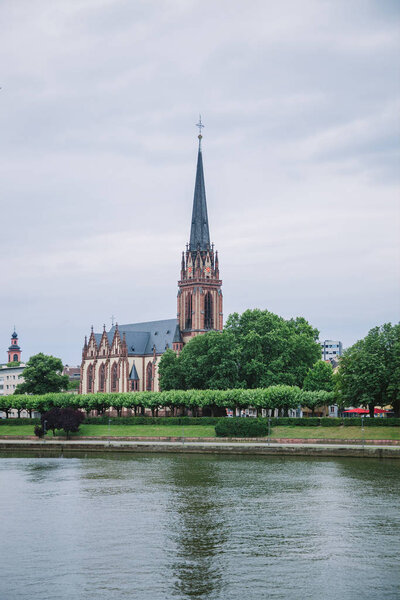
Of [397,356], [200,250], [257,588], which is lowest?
[257,588]

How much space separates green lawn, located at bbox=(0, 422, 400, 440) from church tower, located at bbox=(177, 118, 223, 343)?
44.4 m

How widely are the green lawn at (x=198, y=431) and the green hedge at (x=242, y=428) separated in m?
1.74

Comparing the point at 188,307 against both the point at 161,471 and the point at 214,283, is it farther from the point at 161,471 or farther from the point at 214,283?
the point at 161,471

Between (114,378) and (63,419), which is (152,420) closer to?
(63,419)

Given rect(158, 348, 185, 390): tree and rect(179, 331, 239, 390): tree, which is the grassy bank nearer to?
rect(179, 331, 239, 390): tree

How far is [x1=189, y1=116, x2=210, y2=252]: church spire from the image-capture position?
16100 cm

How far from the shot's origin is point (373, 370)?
99938mm

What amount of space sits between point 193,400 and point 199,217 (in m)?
53.4

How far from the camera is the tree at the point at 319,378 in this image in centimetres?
12656

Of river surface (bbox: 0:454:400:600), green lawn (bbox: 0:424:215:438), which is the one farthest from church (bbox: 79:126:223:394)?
river surface (bbox: 0:454:400:600)

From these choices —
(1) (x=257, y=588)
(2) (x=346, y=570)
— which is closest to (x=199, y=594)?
(1) (x=257, y=588)

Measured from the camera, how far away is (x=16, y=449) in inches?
4094

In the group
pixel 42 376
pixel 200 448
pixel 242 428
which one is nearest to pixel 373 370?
pixel 242 428

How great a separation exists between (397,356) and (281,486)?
40.9 m
